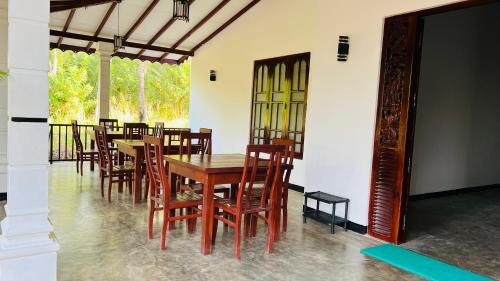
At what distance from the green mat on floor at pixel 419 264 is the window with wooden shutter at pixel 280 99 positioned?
3.00 metres

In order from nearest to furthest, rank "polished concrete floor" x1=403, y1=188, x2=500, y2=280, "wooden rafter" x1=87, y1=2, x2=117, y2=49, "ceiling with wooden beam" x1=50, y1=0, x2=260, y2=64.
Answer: "polished concrete floor" x1=403, y1=188, x2=500, y2=280 < "wooden rafter" x1=87, y1=2, x2=117, y2=49 < "ceiling with wooden beam" x1=50, y1=0, x2=260, y2=64

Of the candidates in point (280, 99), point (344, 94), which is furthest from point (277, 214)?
point (280, 99)

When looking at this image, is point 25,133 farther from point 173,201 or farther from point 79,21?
point 79,21

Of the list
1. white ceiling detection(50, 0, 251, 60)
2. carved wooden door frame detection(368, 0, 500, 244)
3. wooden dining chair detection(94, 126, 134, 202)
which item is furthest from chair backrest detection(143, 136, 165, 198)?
white ceiling detection(50, 0, 251, 60)

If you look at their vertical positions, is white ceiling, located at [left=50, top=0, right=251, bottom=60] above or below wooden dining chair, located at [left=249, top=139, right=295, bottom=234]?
above

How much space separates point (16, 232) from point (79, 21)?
654 cm

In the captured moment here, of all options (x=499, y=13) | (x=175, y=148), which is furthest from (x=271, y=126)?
(x=499, y=13)

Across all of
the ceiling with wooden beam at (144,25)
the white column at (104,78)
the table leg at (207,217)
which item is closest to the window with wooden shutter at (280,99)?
the ceiling with wooden beam at (144,25)

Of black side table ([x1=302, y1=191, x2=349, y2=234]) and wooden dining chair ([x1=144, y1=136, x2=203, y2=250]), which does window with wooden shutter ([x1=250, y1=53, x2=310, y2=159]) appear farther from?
wooden dining chair ([x1=144, y1=136, x2=203, y2=250])

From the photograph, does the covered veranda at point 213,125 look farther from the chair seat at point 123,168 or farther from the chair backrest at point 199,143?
the chair backrest at point 199,143

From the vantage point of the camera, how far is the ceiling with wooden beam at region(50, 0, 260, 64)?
7.30 m

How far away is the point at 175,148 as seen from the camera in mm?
5512

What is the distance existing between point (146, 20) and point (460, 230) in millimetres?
6688

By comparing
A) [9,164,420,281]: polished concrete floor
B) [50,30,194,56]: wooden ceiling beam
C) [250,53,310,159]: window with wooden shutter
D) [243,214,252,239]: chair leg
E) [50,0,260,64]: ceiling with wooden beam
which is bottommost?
[9,164,420,281]: polished concrete floor
